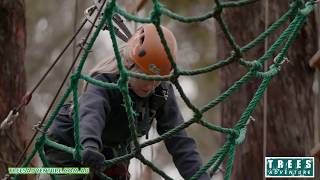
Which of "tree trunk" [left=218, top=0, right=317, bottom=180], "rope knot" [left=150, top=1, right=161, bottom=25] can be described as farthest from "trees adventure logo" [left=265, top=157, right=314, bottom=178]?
"rope knot" [left=150, top=1, right=161, bottom=25]

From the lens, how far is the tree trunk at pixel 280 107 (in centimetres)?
356

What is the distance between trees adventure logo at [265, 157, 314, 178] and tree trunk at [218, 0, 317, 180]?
100 mm

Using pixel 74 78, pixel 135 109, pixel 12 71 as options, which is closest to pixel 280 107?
pixel 12 71

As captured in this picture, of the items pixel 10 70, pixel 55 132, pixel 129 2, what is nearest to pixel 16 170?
pixel 55 132

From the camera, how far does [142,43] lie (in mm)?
2455

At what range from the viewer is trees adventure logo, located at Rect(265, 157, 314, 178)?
316 cm

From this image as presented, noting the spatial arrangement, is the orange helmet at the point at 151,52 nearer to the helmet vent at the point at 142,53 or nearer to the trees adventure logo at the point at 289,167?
the helmet vent at the point at 142,53

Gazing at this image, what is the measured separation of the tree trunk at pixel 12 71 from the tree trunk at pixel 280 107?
836 mm

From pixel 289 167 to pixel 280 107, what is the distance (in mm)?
330

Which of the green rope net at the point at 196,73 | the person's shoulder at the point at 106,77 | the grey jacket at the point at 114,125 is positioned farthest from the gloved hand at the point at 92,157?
the person's shoulder at the point at 106,77

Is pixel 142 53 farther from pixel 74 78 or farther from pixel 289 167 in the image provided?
pixel 289 167

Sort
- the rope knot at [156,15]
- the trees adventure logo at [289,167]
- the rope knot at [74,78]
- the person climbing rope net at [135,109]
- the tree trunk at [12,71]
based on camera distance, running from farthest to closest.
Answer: the tree trunk at [12,71] < the trees adventure logo at [289,167] < the person climbing rope net at [135,109] < the rope knot at [74,78] < the rope knot at [156,15]

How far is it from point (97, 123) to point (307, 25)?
1.55 meters

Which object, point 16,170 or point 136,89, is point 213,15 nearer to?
point 136,89
